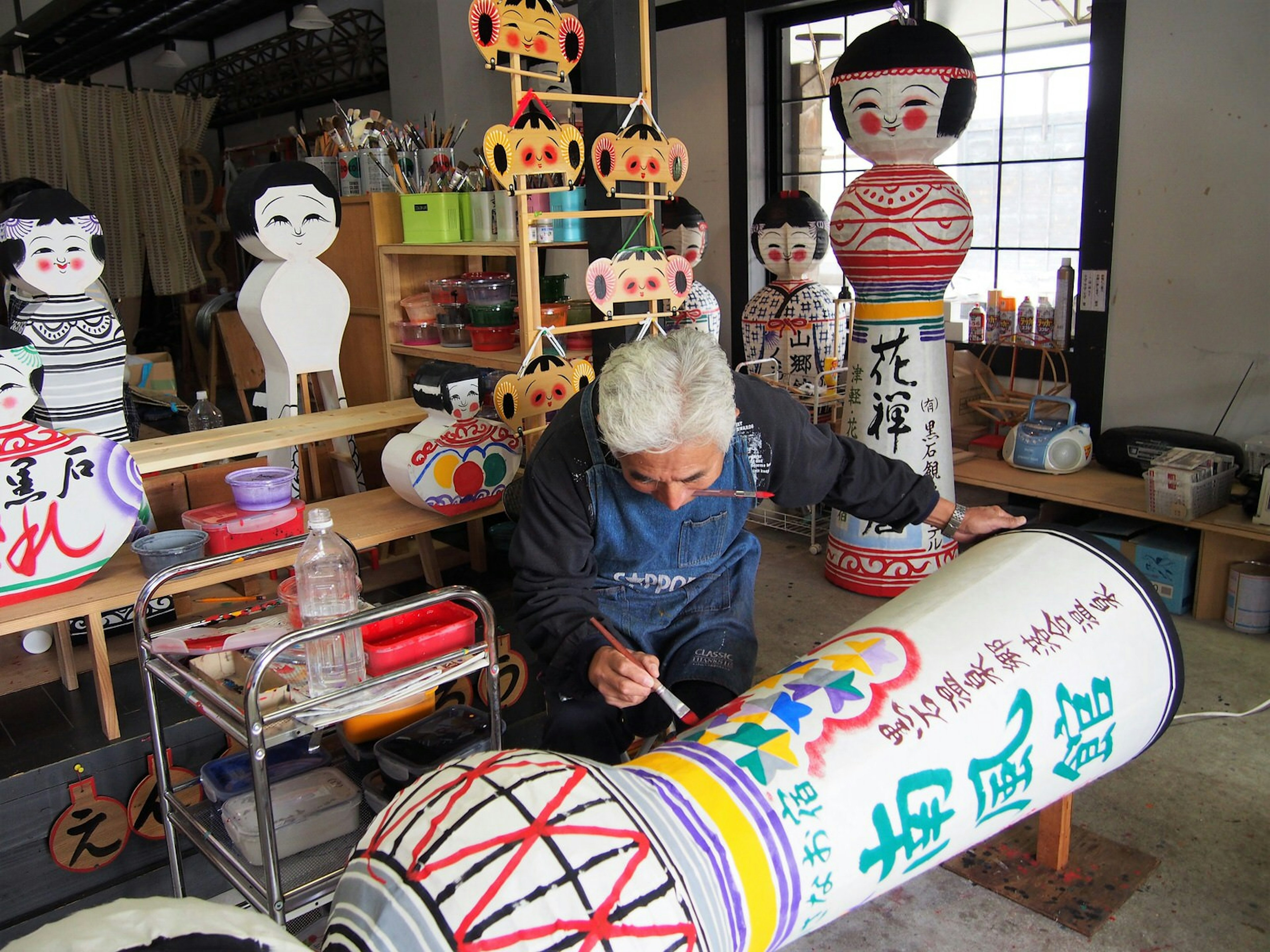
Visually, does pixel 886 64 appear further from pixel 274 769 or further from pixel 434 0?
pixel 434 0

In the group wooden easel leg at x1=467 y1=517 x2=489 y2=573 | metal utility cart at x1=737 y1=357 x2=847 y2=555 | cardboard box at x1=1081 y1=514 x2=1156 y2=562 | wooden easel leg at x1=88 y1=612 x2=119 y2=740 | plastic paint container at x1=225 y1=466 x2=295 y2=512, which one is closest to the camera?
wooden easel leg at x1=88 y1=612 x2=119 y2=740

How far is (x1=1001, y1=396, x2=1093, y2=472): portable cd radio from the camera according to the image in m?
4.11

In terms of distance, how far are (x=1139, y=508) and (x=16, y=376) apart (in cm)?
345

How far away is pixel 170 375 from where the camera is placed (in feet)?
18.5

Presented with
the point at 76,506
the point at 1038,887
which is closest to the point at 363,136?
the point at 76,506

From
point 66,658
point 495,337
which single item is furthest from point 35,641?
point 495,337

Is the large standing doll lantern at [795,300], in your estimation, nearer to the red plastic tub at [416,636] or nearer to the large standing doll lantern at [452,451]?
the large standing doll lantern at [452,451]

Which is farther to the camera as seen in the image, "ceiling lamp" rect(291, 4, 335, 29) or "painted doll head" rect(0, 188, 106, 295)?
"ceiling lamp" rect(291, 4, 335, 29)

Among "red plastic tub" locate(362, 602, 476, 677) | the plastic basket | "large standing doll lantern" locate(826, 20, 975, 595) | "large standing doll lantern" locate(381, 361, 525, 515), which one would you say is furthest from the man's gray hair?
the plastic basket

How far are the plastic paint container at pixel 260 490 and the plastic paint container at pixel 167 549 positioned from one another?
135 mm

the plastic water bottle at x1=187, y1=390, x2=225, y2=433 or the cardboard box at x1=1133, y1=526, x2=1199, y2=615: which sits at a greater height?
the plastic water bottle at x1=187, y1=390, x2=225, y2=433

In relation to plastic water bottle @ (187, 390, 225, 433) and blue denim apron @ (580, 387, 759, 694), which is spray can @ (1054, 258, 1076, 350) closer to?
blue denim apron @ (580, 387, 759, 694)

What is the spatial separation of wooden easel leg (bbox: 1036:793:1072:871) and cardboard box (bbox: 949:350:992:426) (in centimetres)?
272

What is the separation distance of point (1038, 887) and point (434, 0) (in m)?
6.61
